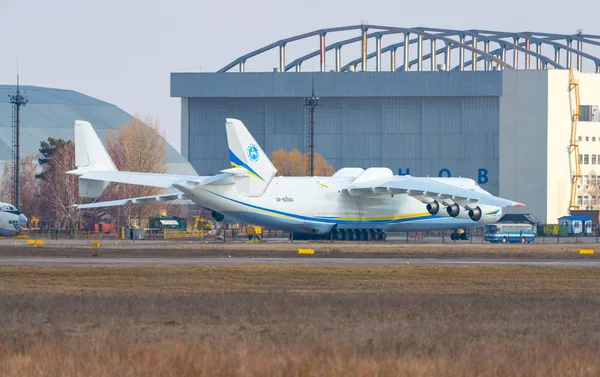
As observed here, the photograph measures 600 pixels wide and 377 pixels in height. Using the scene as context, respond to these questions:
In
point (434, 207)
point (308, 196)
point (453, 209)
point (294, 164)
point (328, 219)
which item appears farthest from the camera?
point (294, 164)

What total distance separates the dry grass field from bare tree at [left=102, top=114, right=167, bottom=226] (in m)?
64.5

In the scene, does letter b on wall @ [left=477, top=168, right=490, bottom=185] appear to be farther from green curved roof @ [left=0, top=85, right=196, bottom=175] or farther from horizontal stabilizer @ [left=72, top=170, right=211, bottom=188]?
horizontal stabilizer @ [left=72, top=170, right=211, bottom=188]

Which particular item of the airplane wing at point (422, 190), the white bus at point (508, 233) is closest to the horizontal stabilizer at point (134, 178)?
the airplane wing at point (422, 190)

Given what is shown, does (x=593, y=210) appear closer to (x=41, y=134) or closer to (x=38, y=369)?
(x=41, y=134)

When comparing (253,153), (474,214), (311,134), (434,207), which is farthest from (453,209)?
(311,134)

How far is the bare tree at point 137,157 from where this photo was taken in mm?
101750

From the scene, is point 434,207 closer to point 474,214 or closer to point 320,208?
point 474,214

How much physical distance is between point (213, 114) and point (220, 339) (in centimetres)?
10012

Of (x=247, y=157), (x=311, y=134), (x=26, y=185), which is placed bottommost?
(x=26, y=185)

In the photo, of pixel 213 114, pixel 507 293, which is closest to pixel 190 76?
pixel 213 114

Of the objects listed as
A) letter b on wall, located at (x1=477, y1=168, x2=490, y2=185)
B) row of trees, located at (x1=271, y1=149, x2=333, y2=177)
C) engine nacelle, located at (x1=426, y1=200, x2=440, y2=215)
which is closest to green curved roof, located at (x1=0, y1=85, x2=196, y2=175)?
row of trees, located at (x1=271, y1=149, x2=333, y2=177)

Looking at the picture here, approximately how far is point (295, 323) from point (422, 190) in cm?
4741

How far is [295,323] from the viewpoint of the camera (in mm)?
21422

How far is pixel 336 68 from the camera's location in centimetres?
11631
